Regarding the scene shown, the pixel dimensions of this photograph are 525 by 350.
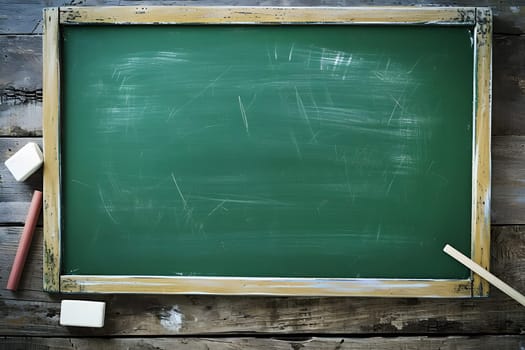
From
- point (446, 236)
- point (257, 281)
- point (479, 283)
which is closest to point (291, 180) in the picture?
point (257, 281)

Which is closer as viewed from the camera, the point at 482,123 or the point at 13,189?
the point at 482,123

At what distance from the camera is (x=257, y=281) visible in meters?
1.38

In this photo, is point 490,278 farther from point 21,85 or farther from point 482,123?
point 21,85

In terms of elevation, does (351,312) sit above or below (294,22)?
below

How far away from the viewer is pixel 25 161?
1.39 meters

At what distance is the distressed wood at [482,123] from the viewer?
1.36 meters

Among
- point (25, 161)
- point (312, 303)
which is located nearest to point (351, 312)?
point (312, 303)

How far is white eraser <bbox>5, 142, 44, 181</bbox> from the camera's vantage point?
1.38 meters

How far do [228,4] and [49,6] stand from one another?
1.66 feet

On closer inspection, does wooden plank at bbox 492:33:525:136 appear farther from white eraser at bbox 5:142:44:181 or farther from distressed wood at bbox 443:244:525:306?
white eraser at bbox 5:142:44:181

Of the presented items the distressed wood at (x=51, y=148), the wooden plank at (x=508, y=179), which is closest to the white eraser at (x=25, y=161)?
the distressed wood at (x=51, y=148)

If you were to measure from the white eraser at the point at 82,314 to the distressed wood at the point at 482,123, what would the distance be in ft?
3.45

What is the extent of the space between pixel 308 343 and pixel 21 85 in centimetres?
109

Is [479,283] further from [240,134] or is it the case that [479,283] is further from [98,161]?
[98,161]
